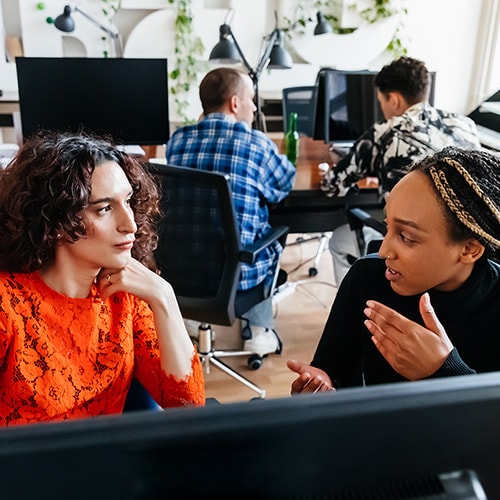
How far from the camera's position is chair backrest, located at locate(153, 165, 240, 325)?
1818 millimetres

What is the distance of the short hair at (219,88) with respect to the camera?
221 centimetres

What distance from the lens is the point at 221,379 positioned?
2.39 metres

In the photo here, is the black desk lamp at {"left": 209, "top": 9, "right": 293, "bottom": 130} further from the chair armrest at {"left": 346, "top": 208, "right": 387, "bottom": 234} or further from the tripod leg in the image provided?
the tripod leg

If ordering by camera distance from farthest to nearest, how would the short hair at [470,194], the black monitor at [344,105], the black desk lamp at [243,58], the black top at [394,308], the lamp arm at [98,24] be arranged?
the lamp arm at [98,24] → the black desk lamp at [243,58] → the black monitor at [344,105] → the black top at [394,308] → the short hair at [470,194]

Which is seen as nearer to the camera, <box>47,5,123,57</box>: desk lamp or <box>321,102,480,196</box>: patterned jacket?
<box>321,102,480,196</box>: patterned jacket

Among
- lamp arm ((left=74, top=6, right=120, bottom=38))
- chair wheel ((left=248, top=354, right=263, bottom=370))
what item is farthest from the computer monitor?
lamp arm ((left=74, top=6, right=120, bottom=38))

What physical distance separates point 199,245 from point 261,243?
0.72 ft

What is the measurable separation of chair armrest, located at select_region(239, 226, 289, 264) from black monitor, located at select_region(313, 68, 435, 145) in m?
0.79

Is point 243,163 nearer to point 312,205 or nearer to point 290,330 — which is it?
point 312,205

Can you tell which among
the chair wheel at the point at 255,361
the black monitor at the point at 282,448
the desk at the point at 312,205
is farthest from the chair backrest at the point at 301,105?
the black monitor at the point at 282,448

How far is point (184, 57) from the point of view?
4551mm

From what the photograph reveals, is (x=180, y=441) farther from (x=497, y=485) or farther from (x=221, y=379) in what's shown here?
(x=221, y=379)

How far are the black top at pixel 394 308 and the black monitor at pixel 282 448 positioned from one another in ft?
2.04

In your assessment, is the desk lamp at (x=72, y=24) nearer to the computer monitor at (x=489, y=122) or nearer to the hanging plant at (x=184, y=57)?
the hanging plant at (x=184, y=57)
